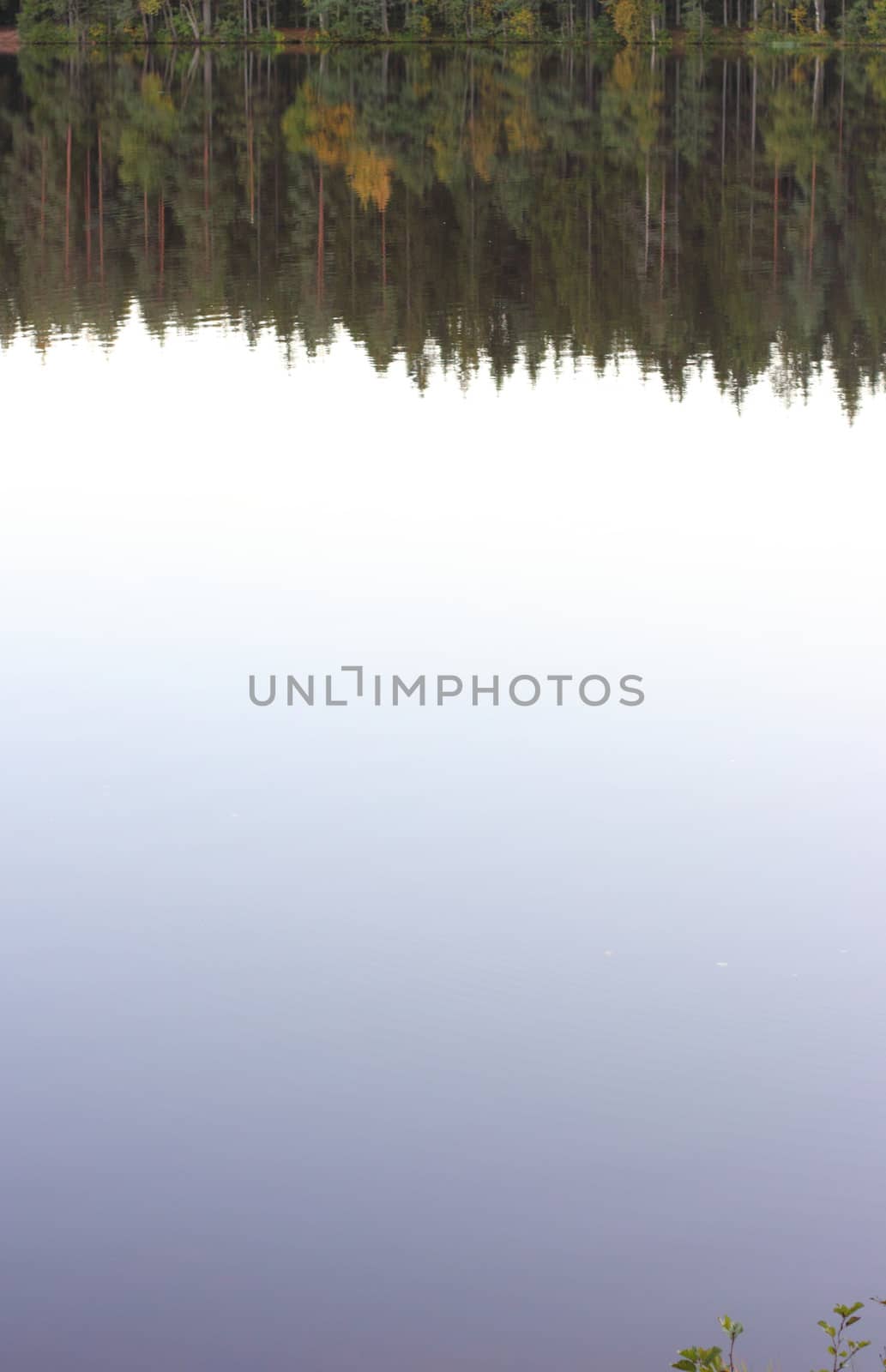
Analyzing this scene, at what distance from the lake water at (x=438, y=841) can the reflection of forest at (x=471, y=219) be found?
1.20 feet

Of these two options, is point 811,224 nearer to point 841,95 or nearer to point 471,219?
point 471,219

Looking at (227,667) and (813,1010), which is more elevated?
(227,667)

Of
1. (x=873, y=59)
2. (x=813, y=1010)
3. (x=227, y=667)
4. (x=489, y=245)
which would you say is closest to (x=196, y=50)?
(x=873, y=59)

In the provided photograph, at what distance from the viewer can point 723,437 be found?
20.1 metres

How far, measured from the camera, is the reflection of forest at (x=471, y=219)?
84.9ft

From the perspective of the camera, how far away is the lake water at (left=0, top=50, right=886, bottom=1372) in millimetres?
6910

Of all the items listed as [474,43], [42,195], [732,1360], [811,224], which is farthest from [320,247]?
[474,43]

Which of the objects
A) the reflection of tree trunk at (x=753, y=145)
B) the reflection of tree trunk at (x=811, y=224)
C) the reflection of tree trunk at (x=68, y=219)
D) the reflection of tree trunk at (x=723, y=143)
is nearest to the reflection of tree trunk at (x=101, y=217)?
the reflection of tree trunk at (x=68, y=219)

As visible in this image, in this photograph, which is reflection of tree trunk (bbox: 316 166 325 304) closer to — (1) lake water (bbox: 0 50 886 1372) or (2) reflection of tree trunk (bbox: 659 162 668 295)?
(1) lake water (bbox: 0 50 886 1372)

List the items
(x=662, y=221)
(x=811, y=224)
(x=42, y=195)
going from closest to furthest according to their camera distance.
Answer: (x=811, y=224) < (x=662, y=221) < (x=42, y=195)

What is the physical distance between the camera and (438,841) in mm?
10328

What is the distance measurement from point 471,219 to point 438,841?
89.5 ft

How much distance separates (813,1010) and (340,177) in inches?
1397

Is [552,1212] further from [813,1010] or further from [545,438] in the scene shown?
[545,438]
